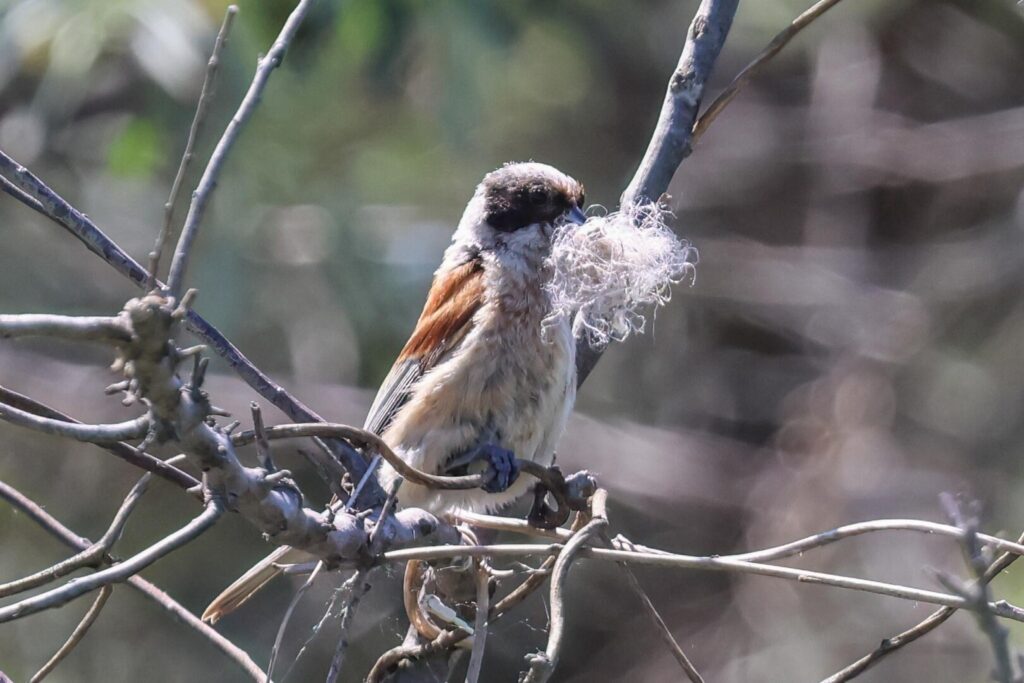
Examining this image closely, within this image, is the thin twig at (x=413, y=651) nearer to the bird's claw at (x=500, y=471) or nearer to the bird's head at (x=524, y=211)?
the bird's claw at (x=500, y=471)

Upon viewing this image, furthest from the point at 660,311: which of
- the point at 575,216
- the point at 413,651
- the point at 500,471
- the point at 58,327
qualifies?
the point at 58,327

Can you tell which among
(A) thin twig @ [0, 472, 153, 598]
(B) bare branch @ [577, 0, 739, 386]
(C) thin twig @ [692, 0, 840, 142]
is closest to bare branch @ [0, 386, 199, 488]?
(A) thin twig @ [0, 472, 153, 598]

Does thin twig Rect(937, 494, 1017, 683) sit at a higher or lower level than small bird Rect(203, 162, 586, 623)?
lower

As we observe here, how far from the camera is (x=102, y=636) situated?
6.23 meters

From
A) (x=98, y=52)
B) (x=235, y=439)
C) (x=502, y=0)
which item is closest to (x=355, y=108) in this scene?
(x=502, y=0)

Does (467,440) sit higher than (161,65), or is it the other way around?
(161,65)

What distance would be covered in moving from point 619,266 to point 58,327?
1.68 metres

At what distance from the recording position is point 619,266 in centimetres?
271

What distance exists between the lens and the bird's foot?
3.05m

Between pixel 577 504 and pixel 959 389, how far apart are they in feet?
15.1

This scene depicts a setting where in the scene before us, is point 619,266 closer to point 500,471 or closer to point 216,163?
point 500,471

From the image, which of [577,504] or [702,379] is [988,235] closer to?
[702,379]

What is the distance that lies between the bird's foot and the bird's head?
68cm

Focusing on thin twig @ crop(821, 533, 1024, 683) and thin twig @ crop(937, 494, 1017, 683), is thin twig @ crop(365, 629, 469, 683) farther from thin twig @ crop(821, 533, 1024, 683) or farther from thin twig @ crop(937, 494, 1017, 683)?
thin twig @ crop(937, 494, 1017, 683)
